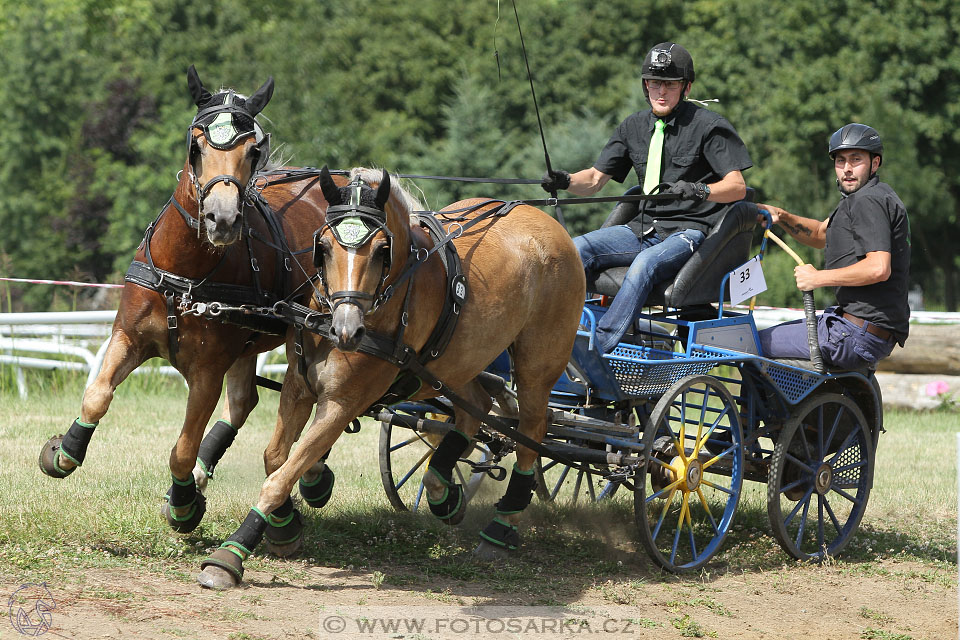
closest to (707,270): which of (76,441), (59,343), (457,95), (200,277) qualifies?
(200,277)

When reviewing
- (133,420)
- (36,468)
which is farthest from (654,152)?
(133,420)

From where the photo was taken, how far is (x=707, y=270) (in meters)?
6.12

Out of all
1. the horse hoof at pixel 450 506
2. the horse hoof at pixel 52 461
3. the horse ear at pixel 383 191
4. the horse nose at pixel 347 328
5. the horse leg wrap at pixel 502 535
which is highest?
the horse ear at pixel 383 191

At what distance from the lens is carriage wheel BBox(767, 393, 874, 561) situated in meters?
6.15

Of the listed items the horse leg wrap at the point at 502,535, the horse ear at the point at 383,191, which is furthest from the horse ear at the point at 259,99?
the horse leg wrap at the point at 502,535

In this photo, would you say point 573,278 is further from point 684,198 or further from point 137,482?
point 137,482

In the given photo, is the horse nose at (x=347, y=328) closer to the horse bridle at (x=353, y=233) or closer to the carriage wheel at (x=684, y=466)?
the horse bridle at (x=353, y=233)

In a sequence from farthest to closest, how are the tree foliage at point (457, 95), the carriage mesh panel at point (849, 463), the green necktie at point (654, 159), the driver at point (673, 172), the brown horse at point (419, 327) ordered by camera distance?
the tree foliage at point (457, 95), the carriage mesh panel at point (849, 463), the green necktie at point (654, 159), the driver at point (673, 172), the brown horse at point (419, 327)

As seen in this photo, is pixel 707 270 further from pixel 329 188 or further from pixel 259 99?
pixel 259 99

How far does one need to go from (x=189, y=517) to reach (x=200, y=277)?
130cm

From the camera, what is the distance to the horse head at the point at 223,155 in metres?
4.52

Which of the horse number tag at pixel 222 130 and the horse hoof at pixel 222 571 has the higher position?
the horse number tag at pixel 222 130

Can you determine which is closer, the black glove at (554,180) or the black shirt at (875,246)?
the black shirt at (875,246)

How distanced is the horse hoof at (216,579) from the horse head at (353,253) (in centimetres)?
122
